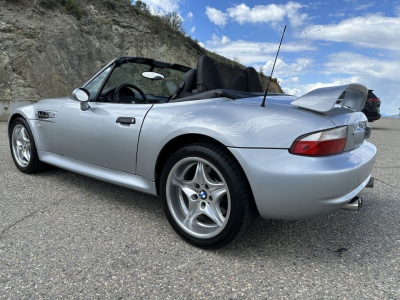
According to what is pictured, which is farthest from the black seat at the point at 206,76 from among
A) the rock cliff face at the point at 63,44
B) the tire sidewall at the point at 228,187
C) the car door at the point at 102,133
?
the rock cliff face at the point at 63,44

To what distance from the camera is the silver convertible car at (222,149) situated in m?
1.97

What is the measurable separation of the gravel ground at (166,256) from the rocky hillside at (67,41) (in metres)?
13.1

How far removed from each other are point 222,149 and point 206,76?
0.95m

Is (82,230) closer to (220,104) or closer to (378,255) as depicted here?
(220,104)

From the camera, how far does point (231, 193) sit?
2.07m

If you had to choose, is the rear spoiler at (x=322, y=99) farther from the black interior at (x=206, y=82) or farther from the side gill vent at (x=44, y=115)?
the side gill vent at (x=44, y=115)

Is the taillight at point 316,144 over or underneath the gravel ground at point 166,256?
over

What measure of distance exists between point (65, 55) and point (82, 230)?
16846 mm

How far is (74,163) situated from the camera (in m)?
3.26

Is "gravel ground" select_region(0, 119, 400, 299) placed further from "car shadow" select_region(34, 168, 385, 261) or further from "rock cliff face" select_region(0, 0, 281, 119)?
"rock cliff face" select_region(0, 0, 281, 119)

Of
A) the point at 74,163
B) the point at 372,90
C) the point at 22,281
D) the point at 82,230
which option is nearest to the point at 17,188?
the point at 74,163

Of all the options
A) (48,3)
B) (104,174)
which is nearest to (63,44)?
(48,3)

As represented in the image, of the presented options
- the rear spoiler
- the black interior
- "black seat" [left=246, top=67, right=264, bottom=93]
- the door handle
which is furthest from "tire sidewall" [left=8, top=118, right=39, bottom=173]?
the rear spoiler

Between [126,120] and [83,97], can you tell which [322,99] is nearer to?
[126,120]
